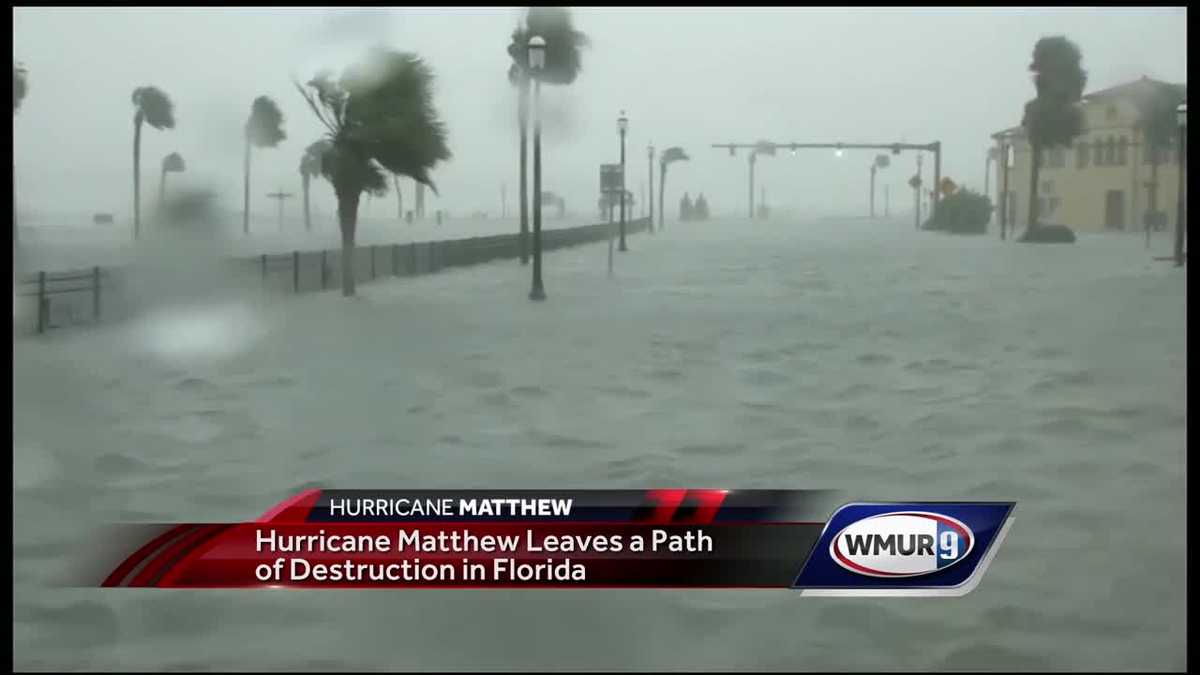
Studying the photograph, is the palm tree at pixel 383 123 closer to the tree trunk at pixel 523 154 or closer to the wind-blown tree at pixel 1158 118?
the tree trunk at pixel 523 154

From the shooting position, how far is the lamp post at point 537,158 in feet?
86.2

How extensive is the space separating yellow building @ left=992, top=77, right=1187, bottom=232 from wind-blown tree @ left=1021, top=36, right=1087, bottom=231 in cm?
456

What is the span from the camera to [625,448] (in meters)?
10.6

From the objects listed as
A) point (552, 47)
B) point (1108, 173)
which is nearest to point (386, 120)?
point (552, 47)

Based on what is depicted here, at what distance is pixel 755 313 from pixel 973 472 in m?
14.3

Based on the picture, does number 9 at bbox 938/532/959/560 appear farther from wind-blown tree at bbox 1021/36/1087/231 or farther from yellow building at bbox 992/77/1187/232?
yellow building at bbox 992/77/1187/232

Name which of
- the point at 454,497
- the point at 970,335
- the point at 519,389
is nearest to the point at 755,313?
the point at 970,335

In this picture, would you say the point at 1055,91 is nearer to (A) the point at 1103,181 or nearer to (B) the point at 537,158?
(A) the point at 1103,181

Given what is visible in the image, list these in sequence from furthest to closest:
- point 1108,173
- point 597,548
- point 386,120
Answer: point 1108,173, point 386,120, point 597,548

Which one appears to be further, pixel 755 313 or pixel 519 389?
pixel 755 313

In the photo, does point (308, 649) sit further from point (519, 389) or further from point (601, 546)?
point (519, 389)

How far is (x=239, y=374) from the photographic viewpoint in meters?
15.3

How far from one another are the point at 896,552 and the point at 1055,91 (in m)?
62.1

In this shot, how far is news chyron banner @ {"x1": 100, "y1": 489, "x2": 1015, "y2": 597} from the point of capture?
575 centimetres
